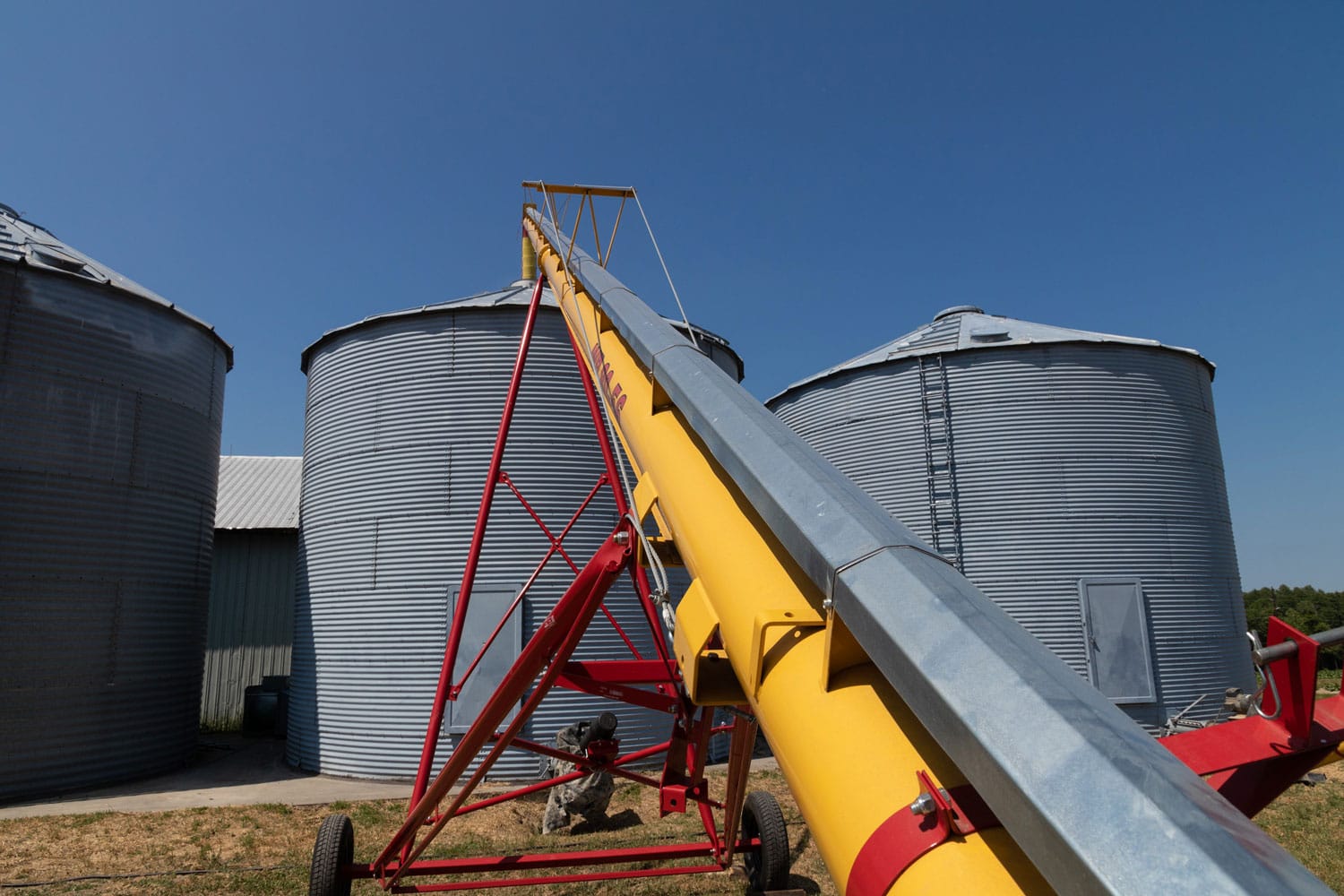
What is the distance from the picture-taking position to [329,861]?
23.1 feet

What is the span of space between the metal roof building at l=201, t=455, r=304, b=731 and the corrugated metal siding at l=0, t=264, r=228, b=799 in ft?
20.5

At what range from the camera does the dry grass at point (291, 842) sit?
27.9ft

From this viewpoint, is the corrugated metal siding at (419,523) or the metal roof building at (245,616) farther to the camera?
the metal roof building at (245,616)

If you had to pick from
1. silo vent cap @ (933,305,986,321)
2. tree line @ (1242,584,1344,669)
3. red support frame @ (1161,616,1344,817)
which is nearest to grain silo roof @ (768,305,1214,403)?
silo vent cap @ (933,305,986,321)

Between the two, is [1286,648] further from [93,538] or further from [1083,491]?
[93,538]

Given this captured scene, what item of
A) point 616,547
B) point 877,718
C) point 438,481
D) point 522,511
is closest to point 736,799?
point 616,547

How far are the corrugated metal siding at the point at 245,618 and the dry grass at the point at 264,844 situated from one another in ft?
33.8

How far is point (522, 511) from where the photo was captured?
13797 millimetres

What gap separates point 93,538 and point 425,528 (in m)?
5.04

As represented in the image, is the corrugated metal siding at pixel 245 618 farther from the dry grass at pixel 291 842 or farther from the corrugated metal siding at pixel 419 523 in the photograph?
the dry grass at pixel 291 842

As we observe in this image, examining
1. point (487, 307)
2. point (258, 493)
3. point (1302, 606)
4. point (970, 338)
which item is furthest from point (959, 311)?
point (1302, 606)

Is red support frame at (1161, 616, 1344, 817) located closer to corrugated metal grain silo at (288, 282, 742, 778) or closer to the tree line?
corrugated metal grain silo at (288, 282, 742, 778)

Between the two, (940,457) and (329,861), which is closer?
(329,861)

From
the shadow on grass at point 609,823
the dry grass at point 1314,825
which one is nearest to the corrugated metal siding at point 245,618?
the shadow on grass at point 609,823
